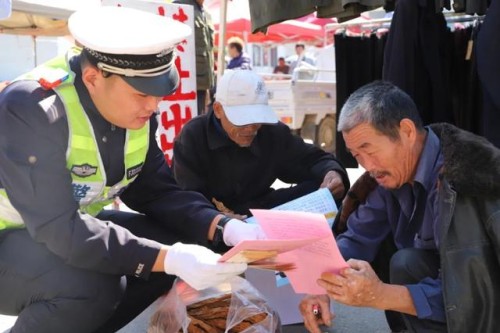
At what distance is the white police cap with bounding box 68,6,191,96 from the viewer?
1.72m

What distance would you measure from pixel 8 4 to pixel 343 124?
1577 millimetres

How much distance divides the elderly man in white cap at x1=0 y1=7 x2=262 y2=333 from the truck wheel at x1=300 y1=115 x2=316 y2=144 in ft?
22.5

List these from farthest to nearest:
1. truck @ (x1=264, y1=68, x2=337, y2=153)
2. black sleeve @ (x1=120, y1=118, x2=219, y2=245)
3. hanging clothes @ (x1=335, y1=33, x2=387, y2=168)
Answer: truck @ (x1=264, y1=68, x2=337, y2=153) < hanging clothes @ (x1=335, y1=33, x2=387, y2=168) < black sleeve @ (x1=120, y1=118, x2=219, y2=245)

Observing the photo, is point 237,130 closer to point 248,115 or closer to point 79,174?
point 248,115

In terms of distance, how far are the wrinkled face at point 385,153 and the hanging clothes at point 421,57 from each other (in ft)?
3.84

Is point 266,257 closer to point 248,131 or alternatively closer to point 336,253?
point 336,253

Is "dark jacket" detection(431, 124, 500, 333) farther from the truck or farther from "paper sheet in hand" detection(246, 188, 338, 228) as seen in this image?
the truck

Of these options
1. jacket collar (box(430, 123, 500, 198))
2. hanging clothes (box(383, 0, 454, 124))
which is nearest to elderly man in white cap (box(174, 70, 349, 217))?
hanging clothes (box(383, 0, 454, 124))

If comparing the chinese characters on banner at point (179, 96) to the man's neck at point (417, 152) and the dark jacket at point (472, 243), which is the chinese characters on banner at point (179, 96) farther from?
the dark jacket at point (472, 243)

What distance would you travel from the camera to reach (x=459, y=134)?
73.5 inches

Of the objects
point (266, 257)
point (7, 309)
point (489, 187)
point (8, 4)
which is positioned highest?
Answer: point (8, 4)

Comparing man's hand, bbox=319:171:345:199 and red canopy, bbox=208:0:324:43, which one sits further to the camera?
red canopy, bbox=208:0:324:43

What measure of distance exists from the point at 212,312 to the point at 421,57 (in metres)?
1.79

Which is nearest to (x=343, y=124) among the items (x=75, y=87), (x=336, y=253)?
(x=336, y=253)
